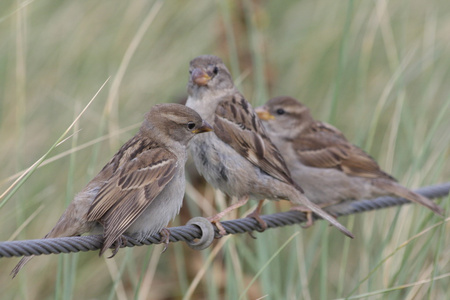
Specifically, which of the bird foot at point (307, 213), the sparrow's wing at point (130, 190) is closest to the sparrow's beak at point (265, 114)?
the bird foot at point (307, 213)

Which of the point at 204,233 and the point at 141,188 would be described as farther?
the point at 204,233

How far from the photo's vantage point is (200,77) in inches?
178

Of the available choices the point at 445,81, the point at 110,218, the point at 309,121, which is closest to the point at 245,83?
the point at 309,121

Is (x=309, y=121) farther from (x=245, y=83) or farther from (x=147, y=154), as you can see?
(x=147, y=154)

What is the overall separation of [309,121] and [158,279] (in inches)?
63.4

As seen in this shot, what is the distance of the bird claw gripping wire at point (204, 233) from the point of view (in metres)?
3.62

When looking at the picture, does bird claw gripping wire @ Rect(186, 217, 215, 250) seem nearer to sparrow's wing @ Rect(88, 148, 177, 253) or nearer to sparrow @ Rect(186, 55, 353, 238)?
sparrow's wing @ Rect(88, 148, 177, 253)

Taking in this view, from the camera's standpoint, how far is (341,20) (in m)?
7.31

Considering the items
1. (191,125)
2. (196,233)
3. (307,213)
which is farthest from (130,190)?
(307,213)

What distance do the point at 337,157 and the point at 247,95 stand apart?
142 cm

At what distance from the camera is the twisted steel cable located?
278 centimetres

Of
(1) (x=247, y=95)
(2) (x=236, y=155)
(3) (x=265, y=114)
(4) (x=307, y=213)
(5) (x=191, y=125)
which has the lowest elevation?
(4) (x=307, y=213)

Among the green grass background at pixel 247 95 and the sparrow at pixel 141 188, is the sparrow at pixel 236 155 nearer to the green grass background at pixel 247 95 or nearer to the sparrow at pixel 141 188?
the green grass background at pixel 247 95

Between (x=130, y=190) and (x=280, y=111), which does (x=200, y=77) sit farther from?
(x=130, y=190)
